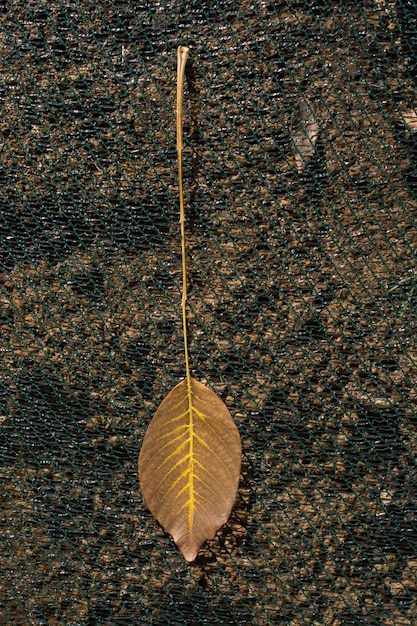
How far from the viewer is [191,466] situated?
808mm

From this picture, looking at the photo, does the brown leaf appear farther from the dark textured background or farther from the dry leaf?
the dry leaf

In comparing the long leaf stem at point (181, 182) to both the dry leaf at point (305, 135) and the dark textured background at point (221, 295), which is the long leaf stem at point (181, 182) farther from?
the dry leaf at point (305, 135)

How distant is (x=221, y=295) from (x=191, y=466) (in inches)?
8.3

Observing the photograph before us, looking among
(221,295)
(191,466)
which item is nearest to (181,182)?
(221,295)

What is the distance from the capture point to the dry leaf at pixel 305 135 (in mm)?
826

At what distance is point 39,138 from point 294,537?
0.59m

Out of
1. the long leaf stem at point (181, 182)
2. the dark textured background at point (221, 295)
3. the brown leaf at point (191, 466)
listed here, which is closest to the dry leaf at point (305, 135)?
the dark textured background at point (221, 295)

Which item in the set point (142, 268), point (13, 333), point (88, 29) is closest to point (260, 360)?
point (142, 268)

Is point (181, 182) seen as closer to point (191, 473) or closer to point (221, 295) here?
point (221, 295)

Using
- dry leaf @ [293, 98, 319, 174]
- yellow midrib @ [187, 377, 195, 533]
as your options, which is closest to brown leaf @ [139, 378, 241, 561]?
yellow midrib @ [187, 377, 195, 533]

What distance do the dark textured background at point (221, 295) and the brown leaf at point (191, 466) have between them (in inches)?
1.6

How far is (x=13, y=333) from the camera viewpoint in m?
0.87

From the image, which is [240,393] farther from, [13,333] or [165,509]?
[13,333]

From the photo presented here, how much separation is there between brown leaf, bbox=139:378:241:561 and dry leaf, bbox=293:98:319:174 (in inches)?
11.8
